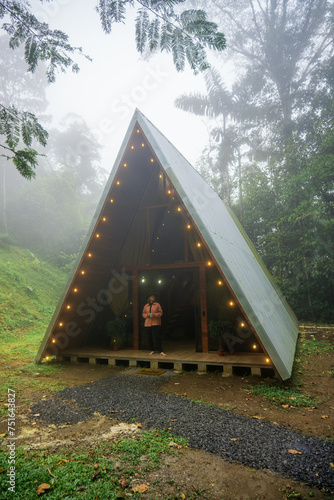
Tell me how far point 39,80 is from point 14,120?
35.3 metres

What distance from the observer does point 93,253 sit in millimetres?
6723

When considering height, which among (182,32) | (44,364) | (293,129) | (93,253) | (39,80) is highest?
(39,80)

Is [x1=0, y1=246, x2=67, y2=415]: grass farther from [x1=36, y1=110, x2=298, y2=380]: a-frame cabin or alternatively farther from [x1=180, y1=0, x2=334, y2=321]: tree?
[x1=180, y1=0, x2=334, y2=321]: tree

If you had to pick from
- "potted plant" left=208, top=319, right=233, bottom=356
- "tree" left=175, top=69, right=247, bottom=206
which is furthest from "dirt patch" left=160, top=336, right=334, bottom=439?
"tree" left=175, top=69, right=247, bottom=206

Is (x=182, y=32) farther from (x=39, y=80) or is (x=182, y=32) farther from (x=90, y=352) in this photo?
(x=39, y=80)

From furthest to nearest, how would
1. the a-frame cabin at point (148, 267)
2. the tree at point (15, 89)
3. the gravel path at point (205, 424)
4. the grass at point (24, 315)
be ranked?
the tree at point (15, 89) → the a-frame cabin at point (148, 267) → the grass at point (24, 315) → the gravel path at point (205, 424)

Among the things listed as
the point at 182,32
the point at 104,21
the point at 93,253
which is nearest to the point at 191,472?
the point at 182,32

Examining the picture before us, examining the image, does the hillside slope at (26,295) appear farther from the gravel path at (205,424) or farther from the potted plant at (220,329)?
the potted plant at (220,329)

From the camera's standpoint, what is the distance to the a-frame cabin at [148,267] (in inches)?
233

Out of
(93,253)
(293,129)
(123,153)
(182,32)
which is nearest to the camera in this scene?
(182,32)

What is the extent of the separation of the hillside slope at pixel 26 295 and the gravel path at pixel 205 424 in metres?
3.93

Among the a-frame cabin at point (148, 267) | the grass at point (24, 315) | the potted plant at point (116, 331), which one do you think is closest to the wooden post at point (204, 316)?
the a-frame cabin at point (148, 267)

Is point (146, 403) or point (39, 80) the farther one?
point (39, 80)

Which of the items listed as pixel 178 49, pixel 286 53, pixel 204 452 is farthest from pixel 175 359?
pixel 286 53
